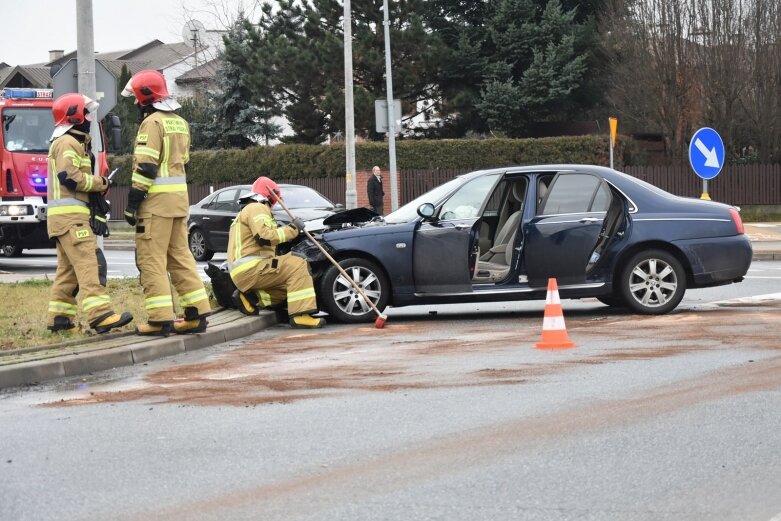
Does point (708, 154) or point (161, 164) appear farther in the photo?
point (708, 154)

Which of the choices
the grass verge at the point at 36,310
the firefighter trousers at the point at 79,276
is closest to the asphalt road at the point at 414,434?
the firefighter trousers at the point at 79,276

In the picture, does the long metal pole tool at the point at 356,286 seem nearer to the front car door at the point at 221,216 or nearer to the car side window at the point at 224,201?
the front car door at the point at 221,216

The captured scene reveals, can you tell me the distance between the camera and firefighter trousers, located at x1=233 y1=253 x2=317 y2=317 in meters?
11.9

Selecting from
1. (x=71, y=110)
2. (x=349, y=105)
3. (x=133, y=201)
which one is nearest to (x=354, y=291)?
(x=133, y=201)

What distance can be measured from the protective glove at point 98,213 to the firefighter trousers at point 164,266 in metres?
0.31

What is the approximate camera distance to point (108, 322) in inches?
402

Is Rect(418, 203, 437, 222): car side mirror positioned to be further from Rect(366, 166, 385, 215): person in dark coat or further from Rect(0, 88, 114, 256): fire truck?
Rect(366, 166, 385, 215): person in dark coat

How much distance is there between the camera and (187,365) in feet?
31.1

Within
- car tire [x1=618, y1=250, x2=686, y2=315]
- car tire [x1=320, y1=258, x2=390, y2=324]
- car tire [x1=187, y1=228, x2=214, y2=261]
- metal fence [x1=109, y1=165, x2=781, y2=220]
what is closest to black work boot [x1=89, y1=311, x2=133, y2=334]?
car tire [x1=320, y1=258, x2=390, y2=324]

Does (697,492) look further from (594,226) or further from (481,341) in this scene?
(594,226)

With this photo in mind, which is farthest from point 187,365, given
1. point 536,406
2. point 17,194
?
point 17,194

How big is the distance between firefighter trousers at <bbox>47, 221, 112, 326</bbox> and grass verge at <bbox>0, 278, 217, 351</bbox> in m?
0.25

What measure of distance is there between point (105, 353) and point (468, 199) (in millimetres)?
4423

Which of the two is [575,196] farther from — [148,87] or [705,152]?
[705,152]
